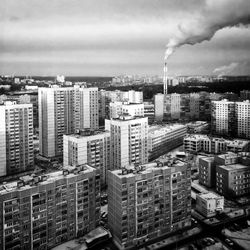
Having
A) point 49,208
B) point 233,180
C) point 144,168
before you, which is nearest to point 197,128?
point 233,180

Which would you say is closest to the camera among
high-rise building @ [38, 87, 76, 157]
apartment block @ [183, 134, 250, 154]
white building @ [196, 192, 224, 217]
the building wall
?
white building @ [196, 192, 224, 217]

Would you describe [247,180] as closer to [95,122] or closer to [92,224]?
[92,224]

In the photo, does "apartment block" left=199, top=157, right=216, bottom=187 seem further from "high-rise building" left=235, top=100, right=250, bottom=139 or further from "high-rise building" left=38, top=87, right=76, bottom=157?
"high-rise building" left=235, top=100, right=250, bottom=139

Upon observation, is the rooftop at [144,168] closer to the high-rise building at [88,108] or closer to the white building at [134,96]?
the high-rise building at [88,108]

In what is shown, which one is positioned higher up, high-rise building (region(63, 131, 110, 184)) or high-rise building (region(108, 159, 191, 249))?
high-rise building (region(63, 131, 110, 184))

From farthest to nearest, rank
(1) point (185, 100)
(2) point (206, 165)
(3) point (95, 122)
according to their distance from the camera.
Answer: (1) point (185, 100) < (3) point (95, 122) < (2) point (206, 165)

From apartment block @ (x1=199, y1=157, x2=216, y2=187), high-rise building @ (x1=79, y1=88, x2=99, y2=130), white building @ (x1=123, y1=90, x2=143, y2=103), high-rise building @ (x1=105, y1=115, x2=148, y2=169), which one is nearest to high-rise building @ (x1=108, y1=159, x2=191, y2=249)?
apartment block @ (x1=199, y1=157, x2=216, y2=187)

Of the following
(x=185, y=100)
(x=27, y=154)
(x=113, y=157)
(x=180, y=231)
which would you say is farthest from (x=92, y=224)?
(x=185, y=100)
